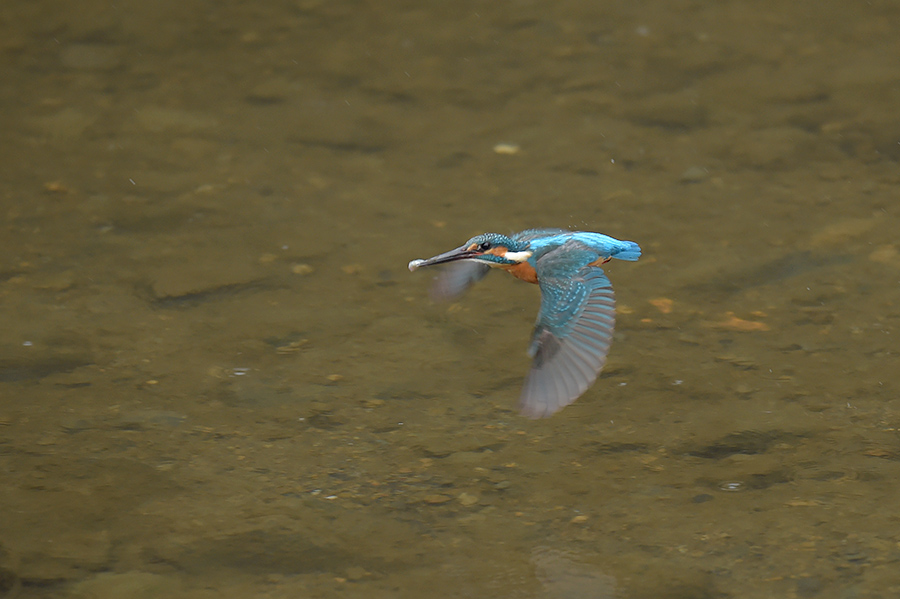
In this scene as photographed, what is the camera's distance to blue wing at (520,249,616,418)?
3.06 m

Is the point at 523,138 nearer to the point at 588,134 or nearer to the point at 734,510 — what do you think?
the point at 588,134

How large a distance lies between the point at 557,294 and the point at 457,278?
0.58 m

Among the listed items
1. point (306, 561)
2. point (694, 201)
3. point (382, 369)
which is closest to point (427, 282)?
point (382, 369)

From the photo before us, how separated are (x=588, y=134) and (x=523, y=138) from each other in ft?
1.07

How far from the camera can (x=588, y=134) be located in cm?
562

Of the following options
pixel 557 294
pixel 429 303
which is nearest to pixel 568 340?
pixel 557 294

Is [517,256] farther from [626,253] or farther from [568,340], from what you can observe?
[568,340]

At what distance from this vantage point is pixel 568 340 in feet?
10.5

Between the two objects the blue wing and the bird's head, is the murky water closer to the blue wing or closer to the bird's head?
the blue wing

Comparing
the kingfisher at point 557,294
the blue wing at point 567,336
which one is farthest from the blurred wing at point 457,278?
the blue wing at point 567,336

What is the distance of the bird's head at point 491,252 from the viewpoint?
3525 mm

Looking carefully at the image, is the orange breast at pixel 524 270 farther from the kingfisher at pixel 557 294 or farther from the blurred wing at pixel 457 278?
the blurred wing at pixel 457 278

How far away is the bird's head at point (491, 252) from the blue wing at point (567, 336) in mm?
164

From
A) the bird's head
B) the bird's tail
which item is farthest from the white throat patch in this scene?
the bird's tail
